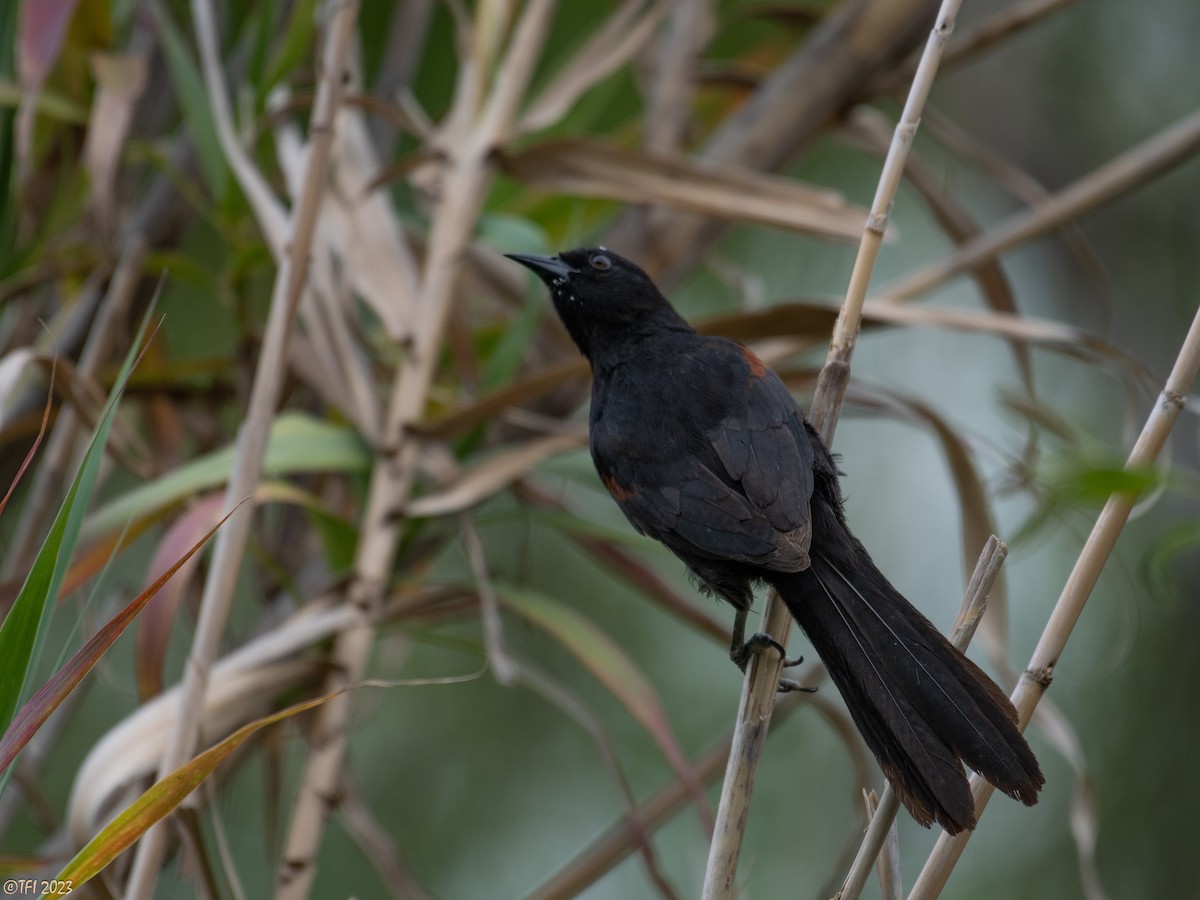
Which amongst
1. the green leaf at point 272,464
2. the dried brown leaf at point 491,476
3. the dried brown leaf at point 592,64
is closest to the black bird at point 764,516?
the dried brown leaf at point 491,476

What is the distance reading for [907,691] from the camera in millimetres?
1474

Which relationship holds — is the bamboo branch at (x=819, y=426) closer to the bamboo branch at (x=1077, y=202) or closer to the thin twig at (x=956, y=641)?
the thin twig at (x=956, y=641)

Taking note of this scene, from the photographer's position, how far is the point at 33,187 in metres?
2.84

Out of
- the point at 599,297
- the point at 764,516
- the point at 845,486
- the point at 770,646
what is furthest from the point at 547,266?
the point at 845,486

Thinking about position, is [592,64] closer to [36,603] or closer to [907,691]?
[907,691]

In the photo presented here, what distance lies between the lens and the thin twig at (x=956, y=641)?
3.89ft

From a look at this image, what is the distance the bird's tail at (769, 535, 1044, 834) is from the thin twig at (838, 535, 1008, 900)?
0.03 metres

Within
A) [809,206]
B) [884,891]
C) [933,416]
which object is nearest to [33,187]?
[809,206]

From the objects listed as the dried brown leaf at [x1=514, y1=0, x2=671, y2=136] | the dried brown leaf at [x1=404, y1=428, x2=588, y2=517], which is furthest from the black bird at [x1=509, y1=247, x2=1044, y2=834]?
the dried brown leaf at [x1=514, y1=0, x2=671, y2=136]

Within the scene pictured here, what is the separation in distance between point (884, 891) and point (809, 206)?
4.57 feet

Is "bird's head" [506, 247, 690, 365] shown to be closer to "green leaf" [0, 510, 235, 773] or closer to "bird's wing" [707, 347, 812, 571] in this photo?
"bird's wing" [707, 347, 812, 571]

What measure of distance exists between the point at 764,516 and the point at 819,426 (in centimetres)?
17

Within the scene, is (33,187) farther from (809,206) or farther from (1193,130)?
(1193,130)

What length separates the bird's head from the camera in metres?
2.37
